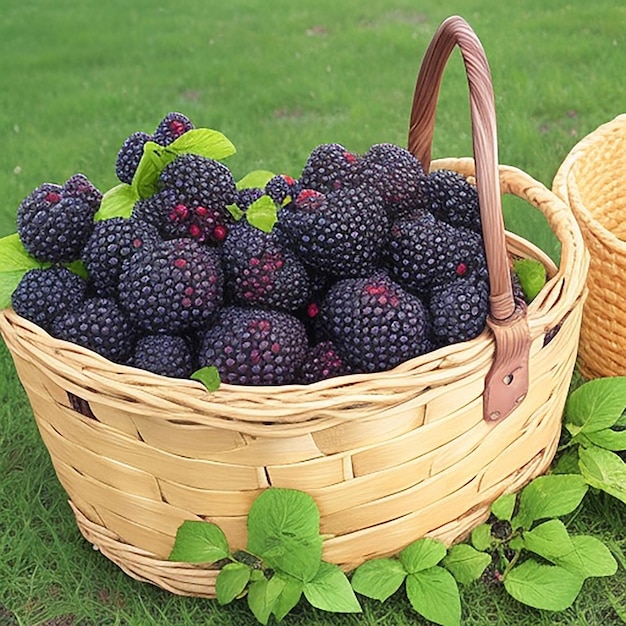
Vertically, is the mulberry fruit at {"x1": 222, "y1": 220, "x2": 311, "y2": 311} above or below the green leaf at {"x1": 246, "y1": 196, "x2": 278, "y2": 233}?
below

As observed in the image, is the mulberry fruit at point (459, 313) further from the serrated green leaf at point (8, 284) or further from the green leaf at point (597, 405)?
the serrated green leaf at point (8, 284)

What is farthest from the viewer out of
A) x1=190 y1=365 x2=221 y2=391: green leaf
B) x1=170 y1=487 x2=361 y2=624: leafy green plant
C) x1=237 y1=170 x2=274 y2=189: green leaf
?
x1=237 y1=170 x2=274 y2=189: green leaf

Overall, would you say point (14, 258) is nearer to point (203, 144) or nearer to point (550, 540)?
point (203, 144)

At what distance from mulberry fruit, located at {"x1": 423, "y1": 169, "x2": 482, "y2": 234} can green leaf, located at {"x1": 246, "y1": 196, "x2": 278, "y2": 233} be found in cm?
24

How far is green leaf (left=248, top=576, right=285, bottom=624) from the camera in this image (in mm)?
1115

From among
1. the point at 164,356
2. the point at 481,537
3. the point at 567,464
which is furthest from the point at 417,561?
the point at 164,356

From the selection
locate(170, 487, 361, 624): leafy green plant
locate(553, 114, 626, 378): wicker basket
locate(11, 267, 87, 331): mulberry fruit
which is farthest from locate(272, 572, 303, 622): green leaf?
locate(553, 114, 626, 378): wicker basket

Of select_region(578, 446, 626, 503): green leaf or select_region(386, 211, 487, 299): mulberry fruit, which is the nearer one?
select_region(386, 211, 487, 299): mulberry fruit

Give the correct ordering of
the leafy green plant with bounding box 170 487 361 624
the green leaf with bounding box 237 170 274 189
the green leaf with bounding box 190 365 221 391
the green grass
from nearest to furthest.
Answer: the green leaf with bounding box 190 365 221 391 → the leafy green plant with bounding box 170 487 361 624 → the green grass → the green leaf with bounding box 237 170 274 189

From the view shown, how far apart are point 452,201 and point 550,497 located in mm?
480

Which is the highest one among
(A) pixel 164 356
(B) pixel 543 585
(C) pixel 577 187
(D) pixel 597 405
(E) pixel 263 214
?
(E) pixel 263 214

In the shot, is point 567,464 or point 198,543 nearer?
point 198,543

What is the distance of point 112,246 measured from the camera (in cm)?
111

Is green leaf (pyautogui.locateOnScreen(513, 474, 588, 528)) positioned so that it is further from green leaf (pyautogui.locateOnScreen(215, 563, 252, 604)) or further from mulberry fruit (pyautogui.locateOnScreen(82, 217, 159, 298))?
mulberry fruit (pyautogui.locateOnScreen(82, 217, 159, 298))
